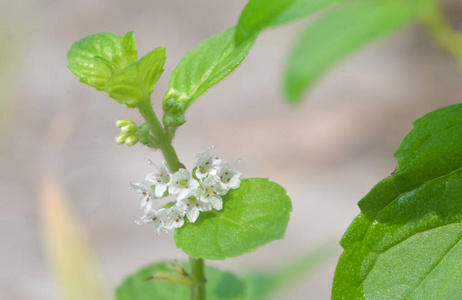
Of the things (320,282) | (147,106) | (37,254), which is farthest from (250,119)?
(147,106)

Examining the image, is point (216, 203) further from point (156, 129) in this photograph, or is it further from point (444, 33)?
point (444, 33)

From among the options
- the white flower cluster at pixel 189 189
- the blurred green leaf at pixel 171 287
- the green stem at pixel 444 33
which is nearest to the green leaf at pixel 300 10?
the white flower cluster at pixel 189 189

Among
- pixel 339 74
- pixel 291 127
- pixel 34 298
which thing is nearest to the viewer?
pixel 34 298

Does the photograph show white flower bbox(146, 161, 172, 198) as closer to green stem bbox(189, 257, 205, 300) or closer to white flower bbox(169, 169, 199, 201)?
white flower bbox(169, 169, 199, 201)

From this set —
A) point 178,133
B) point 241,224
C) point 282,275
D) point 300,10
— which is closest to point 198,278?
point 241,224

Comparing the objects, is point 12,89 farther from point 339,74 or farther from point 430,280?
point 430,280

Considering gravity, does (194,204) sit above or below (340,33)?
below

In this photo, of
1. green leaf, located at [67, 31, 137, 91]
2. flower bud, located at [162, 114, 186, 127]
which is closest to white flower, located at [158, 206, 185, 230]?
flower bud, located at [162, 114, 186, 127]
